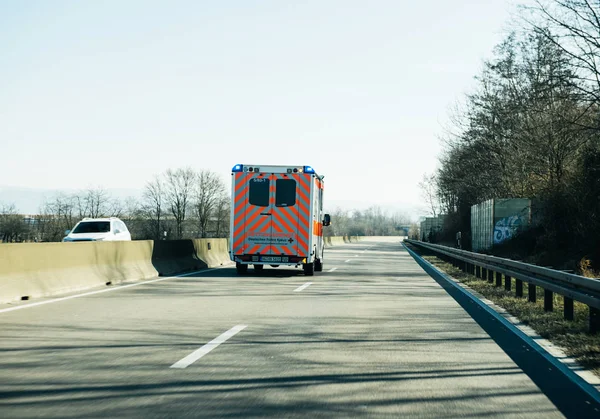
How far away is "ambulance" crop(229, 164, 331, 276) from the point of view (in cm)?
1936

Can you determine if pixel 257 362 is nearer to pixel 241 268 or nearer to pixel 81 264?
pixel 81 264

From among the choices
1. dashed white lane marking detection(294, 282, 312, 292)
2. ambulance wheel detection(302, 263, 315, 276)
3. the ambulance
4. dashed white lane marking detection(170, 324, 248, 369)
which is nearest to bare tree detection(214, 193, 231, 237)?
ambulance wheel detection(302, 263, 315, 276)

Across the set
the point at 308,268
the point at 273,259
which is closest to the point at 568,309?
the point at 273,259

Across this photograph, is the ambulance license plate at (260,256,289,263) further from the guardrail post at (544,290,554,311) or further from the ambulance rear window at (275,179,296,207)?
the guardrail post at (544,290,554,311)

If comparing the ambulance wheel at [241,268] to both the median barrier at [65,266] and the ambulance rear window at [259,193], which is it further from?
the median barrier at [65,266]

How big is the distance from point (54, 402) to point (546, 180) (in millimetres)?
29390

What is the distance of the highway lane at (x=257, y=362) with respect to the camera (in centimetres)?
525

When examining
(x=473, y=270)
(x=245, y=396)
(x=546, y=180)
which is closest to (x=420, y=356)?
(x=245, y=396)

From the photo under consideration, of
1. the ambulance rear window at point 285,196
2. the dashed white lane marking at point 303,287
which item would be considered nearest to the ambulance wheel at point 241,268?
the ambulance rear window at point 285,196

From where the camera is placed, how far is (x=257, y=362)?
6.84 metres

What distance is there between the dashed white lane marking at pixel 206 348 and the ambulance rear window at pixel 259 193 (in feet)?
33.7

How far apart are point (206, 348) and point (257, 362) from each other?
88 cm

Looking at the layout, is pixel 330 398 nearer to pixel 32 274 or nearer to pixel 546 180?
pixel 32 274

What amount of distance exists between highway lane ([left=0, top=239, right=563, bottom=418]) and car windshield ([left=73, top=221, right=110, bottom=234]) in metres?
15.6
